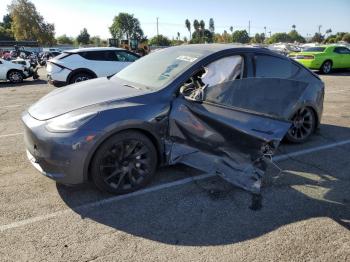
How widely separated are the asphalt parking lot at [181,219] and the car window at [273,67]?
1.28 m

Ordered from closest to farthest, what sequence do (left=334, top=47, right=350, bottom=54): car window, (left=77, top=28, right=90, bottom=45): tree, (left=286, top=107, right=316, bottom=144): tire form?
1. (left=286, top=107, right=316, bottom=144): tire
2. (left=334, top=47, right=350, bottom=54): car window
3. (left=77, top=28, right=90, bottom=45): tree

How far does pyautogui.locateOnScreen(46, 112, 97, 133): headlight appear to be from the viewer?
3.62 m

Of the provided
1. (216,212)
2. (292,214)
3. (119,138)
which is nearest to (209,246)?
(216,212)

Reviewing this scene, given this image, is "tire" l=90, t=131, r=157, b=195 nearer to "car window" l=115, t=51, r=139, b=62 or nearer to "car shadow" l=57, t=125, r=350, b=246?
"car shadow" l=57, t=125, r=350, b=246

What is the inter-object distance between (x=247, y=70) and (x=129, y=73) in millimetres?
1673

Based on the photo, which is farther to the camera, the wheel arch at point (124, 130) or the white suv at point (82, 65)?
the white suv at point (82, 65)

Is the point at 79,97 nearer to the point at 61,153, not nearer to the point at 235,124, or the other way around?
the point at 61,153

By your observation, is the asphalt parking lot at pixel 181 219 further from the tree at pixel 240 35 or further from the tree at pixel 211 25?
the tree at pixel 211 25

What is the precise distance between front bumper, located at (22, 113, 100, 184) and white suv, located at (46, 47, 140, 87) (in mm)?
9250

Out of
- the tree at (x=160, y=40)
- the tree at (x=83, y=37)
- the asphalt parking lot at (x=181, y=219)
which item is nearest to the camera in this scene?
the asphalt parking lot at (x=181, y=219)

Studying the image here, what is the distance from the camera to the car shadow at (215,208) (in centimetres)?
336

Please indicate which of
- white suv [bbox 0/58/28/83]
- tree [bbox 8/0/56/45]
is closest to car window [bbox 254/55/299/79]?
white suv [bbox 0/58/28/83]

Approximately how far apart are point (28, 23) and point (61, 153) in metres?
90.2

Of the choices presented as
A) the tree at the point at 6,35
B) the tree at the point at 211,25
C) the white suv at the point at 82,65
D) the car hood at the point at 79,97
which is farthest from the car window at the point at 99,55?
the tree at the point at 211,25
